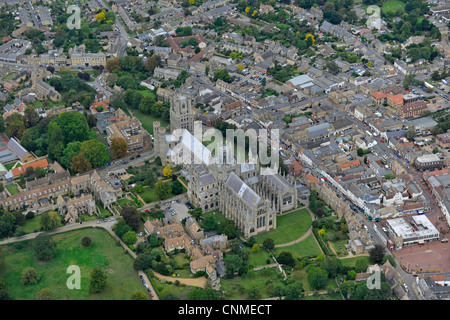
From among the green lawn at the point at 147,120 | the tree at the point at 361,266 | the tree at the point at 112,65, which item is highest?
the tree at the point at 361,266

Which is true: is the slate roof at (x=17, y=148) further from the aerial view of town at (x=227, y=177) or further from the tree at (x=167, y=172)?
the tree at (x=167, y=172)

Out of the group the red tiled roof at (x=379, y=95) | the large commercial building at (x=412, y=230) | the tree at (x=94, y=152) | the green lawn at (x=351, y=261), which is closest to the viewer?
the green lawn at (x=351, y=261)

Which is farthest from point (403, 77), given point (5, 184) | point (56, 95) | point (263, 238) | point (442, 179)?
point (5, 184)

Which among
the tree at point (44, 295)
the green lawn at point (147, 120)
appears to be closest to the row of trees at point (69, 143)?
the green lawn at point (147, 120)

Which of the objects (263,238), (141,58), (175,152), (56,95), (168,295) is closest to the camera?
(168,295)

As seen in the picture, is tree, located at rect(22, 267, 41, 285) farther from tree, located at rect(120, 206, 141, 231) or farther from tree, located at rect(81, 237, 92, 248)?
tree, located at rect(120, 206, 141, 231)

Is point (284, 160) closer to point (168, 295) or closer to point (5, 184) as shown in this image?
point (168, 295)

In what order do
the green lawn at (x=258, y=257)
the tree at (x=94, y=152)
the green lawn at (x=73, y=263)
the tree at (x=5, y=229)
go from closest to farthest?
the green lawn at (x=73, y=263) → the green lawn at (x=258, y=257) → the tree at (x=5, y=229) → the tree at (x=94, y=152)
